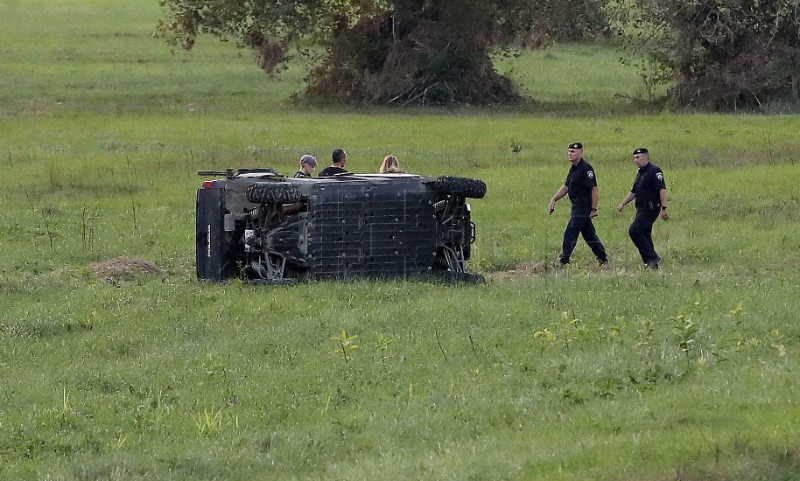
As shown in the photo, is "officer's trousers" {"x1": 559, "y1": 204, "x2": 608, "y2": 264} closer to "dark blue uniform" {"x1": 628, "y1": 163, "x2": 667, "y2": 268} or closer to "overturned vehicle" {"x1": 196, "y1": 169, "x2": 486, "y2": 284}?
"dark blue uniform" {"x1": 628, "y1": 163, "x2": 667, "y2": 268}

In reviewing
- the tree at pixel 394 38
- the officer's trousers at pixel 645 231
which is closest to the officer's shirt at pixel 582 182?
the officer's trousers at pixel 645 231

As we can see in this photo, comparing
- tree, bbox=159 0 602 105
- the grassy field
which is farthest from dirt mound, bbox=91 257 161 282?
tree, bbox=159 0 602 105

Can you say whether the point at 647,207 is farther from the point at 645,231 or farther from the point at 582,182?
the point at 582,182

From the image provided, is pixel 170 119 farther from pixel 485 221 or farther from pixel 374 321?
pixel 374 321

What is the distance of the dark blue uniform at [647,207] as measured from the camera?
57.4 feet

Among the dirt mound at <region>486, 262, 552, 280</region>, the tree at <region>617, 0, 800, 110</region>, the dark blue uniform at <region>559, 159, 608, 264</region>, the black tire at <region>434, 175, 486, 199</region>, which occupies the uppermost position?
the tree at <region>617, 0, 800, 110</region>

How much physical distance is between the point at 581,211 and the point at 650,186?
0.91 m

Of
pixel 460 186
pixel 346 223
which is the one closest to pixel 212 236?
pixel 346 223

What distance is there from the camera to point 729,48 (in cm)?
3934

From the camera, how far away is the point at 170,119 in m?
37.2

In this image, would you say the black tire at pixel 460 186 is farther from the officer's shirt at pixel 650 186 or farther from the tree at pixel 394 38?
the tree at pixel 394 38

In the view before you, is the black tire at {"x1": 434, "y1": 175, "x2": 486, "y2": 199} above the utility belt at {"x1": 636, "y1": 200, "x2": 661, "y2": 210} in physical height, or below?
above

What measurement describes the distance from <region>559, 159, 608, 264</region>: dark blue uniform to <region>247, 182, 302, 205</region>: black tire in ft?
12.7

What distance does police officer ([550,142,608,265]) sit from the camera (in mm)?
17797
